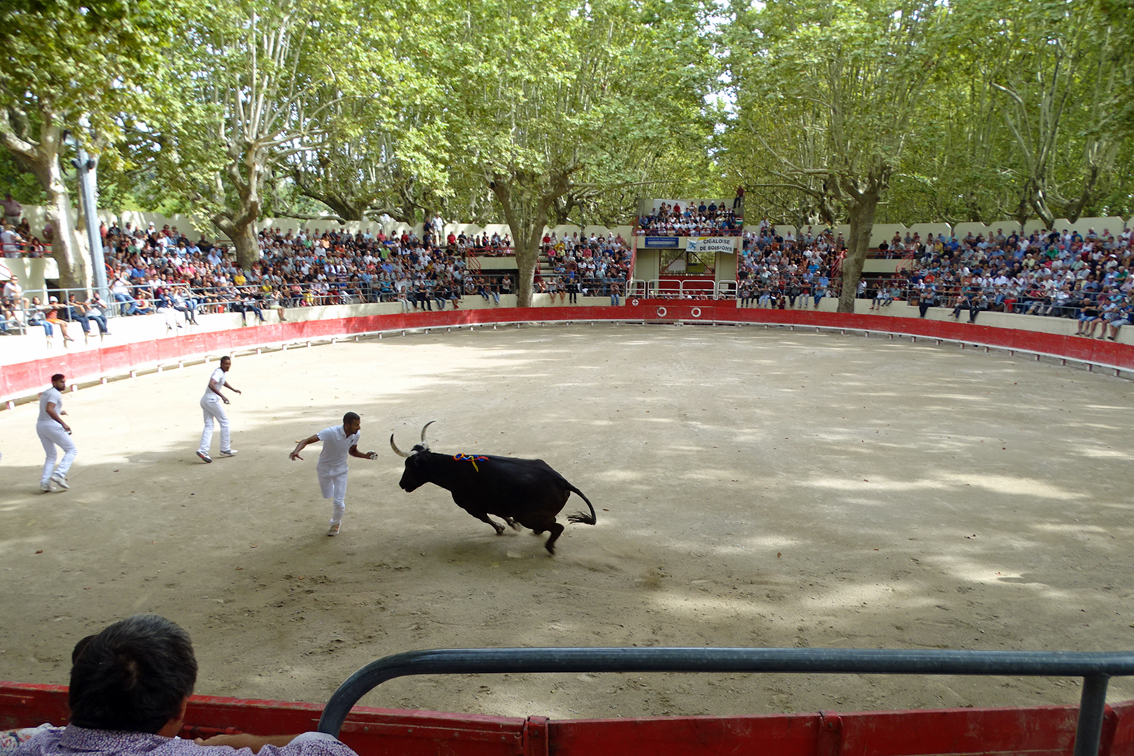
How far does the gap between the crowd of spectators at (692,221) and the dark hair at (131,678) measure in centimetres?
3645

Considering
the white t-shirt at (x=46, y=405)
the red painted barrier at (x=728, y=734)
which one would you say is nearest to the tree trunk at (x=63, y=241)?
the white t-shirt at (x=46, y=405)

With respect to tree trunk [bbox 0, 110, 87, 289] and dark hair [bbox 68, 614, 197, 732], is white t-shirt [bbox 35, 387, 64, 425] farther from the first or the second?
tree trunk [bbox 0, 110, 87, 289]

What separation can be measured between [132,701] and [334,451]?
665 centimetres

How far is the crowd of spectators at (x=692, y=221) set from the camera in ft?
121

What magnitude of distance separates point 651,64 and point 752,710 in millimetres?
30619

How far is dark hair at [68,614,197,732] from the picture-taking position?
6.36ft

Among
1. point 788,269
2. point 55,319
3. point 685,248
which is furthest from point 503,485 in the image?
point 788,269

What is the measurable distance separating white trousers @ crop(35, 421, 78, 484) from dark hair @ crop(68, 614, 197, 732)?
9.40 metres

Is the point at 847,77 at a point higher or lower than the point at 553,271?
higher

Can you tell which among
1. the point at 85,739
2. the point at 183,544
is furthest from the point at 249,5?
the point at 85,739

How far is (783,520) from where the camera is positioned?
8.72 meters

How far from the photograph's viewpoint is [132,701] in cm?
196

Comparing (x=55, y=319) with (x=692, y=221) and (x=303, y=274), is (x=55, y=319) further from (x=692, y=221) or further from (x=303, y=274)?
(x=692, y=221)

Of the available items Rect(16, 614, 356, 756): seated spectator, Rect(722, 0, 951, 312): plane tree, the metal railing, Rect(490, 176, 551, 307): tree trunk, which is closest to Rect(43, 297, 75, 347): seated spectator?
Rect(490, 176, 551, 307): tree trunk
